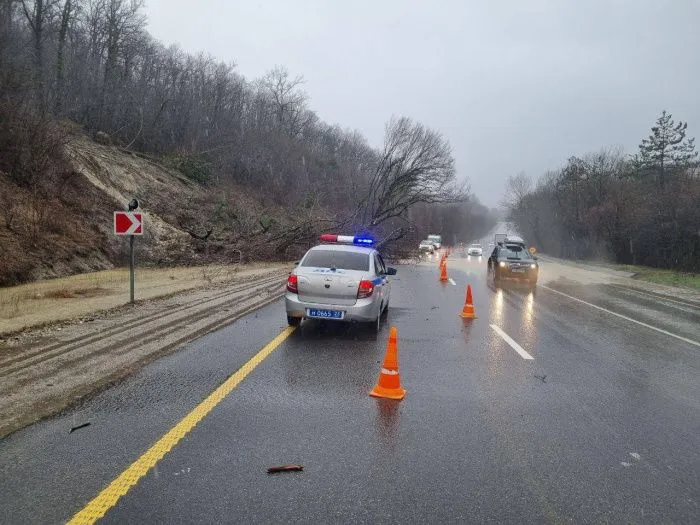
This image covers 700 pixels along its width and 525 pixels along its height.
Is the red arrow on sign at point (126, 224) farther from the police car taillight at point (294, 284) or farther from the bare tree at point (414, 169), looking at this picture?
the bare tree at point (414, 169)

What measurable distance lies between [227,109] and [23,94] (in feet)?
106

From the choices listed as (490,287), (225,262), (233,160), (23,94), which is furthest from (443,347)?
(233,160)

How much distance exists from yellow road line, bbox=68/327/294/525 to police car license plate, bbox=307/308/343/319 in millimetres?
2547

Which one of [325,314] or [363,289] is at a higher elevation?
[363,289]

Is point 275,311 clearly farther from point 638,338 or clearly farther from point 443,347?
point 638,338

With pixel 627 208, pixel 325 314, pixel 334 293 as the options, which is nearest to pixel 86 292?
pixel 325 314

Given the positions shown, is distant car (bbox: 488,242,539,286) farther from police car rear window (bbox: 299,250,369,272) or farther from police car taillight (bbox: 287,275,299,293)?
police car taillight (bbox: 287,275,299,293)

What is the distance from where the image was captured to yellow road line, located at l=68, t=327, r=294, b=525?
3.22 m

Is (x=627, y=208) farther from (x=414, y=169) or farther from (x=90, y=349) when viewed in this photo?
(x=90, y=349)

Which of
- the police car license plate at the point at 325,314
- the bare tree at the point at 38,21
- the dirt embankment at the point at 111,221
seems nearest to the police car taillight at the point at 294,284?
the police car license plate at the point at 325,314

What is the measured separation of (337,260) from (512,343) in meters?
3.40

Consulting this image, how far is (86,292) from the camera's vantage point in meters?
13.8

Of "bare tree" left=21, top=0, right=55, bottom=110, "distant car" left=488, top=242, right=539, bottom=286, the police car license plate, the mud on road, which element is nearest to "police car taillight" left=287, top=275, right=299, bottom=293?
the police car license plate

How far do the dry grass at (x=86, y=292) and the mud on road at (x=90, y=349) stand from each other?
661mm
